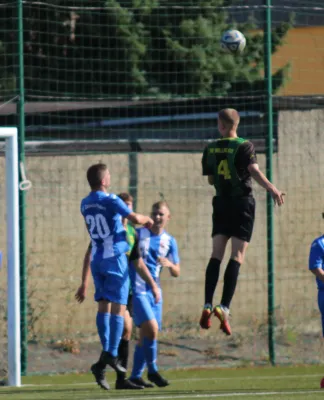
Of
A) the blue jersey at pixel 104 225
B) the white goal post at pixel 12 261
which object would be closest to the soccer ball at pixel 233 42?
the white goal post at pixel 12 261

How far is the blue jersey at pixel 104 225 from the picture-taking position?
1013cm

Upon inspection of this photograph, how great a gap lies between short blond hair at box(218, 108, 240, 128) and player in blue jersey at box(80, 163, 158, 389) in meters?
1.34

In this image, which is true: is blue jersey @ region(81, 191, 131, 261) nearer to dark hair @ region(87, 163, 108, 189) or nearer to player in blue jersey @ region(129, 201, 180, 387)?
dark hair @ region(87, 163, 108, 189)

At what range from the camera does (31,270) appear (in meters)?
13.3

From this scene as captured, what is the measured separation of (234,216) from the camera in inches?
368

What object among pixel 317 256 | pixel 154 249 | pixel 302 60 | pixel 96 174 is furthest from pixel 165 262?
pixel 302 60

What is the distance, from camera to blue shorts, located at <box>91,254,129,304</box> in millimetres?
10258

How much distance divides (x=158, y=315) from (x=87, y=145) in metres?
4.16

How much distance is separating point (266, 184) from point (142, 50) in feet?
35.9

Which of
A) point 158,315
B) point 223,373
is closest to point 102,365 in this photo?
point 158,315

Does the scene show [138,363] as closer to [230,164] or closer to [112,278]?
[112,278]

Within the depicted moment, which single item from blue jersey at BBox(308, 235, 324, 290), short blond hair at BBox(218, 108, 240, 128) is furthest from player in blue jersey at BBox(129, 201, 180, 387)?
short blond hair at BBox(218, 108, 240, 128)

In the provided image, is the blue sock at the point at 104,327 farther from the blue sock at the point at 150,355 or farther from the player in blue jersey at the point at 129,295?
the blue sock at the point at 150,355

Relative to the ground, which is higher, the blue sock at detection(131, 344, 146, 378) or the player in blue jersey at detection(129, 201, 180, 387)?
the player in blue jersey at detection(129, 201, 180, 387)
